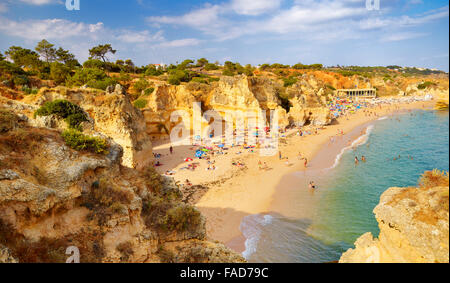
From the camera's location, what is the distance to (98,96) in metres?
20.4

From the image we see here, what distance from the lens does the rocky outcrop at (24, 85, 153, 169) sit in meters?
18.5

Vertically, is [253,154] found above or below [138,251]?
below

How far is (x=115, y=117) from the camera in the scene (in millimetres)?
18812

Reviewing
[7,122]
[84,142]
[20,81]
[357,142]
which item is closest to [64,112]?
[7,122]

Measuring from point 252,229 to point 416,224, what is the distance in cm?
1042

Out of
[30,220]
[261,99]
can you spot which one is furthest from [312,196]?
[261,99]

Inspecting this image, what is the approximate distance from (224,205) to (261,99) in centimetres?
2410

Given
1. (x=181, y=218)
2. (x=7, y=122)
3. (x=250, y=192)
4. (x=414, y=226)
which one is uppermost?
(x=7, y=122)

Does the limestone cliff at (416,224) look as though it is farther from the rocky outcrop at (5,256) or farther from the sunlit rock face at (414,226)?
the rocky outcrop at (5,256)

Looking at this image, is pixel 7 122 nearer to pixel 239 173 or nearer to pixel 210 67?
pixel 239 173

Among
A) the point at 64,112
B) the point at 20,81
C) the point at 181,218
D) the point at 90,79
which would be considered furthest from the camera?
the point at 90,79

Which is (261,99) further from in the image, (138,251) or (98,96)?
(138,251)

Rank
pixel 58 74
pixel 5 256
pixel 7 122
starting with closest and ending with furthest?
pixel 5 256 < pixel 7 122 < pixel 58 74
